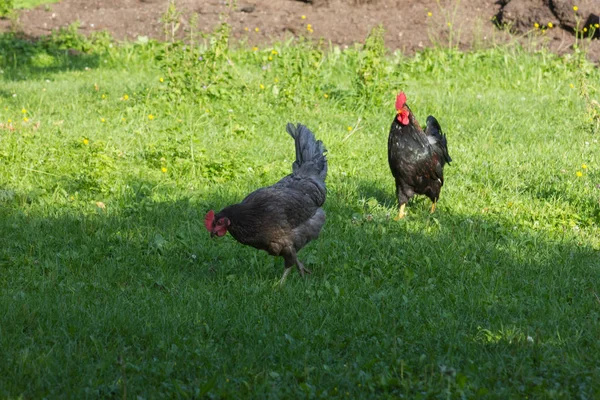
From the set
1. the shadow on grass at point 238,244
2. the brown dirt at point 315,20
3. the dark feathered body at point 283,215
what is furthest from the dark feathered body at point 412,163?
the brown dirt at point 315,20

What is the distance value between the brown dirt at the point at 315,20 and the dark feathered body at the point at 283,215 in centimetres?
834

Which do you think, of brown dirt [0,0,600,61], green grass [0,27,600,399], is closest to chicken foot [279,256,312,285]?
green grass [0,27,600,399]

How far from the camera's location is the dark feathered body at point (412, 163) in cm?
741

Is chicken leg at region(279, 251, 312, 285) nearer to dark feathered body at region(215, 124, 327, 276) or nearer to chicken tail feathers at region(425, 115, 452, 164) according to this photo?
dark feathered body at region(215, 124, 327, 276)

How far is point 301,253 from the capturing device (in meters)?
6.52

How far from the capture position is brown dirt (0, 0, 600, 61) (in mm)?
14398

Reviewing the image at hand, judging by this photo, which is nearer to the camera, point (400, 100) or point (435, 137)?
point (400, 100)

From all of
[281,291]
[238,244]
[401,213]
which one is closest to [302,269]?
[281,291]

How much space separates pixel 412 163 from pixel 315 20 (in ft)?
28.1

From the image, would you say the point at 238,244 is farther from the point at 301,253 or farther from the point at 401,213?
the point at 401,213

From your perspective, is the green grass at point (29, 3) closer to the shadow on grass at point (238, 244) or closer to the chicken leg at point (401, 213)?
the shadow on grass at point (238, 244)

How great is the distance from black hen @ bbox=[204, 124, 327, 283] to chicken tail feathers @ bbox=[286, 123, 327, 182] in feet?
0.05

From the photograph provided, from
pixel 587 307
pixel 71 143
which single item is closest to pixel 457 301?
pixel 587 307

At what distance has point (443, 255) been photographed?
6270 mm
